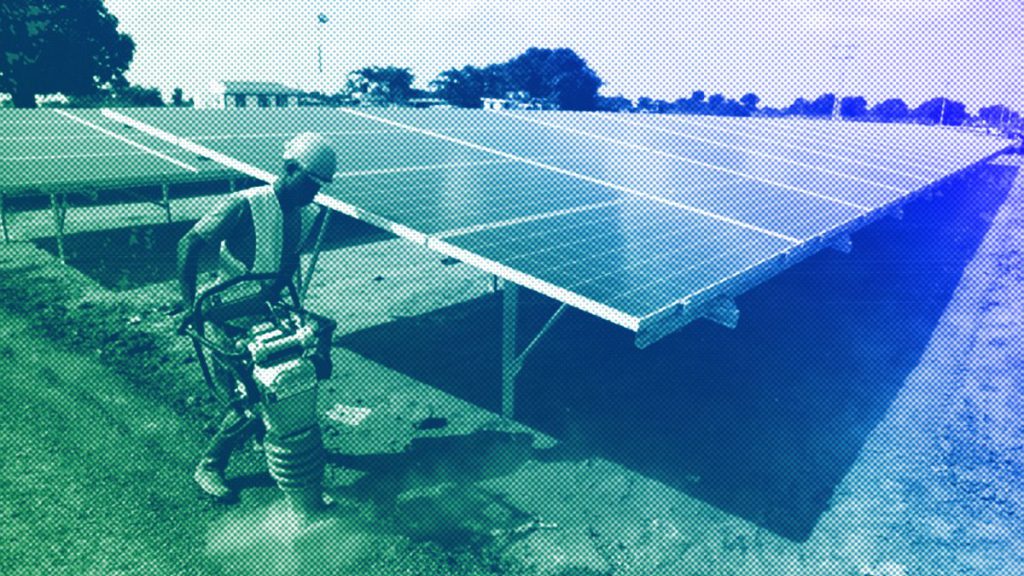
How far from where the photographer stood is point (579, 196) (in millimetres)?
8422

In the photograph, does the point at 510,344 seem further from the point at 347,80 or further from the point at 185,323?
the point at 347,80

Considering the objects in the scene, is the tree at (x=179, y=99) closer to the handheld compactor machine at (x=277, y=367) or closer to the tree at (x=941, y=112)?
the handheld compactor machine at (x=277, y=367)

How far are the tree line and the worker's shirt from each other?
41565 millimetres

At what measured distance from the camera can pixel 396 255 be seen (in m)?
15.5

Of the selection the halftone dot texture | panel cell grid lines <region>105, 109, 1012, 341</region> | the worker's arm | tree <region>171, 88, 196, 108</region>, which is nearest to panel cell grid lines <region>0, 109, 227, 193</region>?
the halftone dot texture

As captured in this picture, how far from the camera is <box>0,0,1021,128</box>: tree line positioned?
36969 millimetres

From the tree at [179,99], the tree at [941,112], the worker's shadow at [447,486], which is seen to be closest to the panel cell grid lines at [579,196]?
the worker's shadow at [447,486]

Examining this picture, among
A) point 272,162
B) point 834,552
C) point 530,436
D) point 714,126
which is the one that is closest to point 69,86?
point 714,126

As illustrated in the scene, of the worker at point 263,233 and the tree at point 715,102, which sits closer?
the worker at point 263,233

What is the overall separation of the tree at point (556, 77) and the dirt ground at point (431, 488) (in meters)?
76.1

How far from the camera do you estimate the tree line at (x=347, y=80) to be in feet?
121

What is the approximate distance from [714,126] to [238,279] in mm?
19201

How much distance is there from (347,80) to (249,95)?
67.4ft

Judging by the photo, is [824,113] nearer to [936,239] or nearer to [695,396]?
[936,239]
